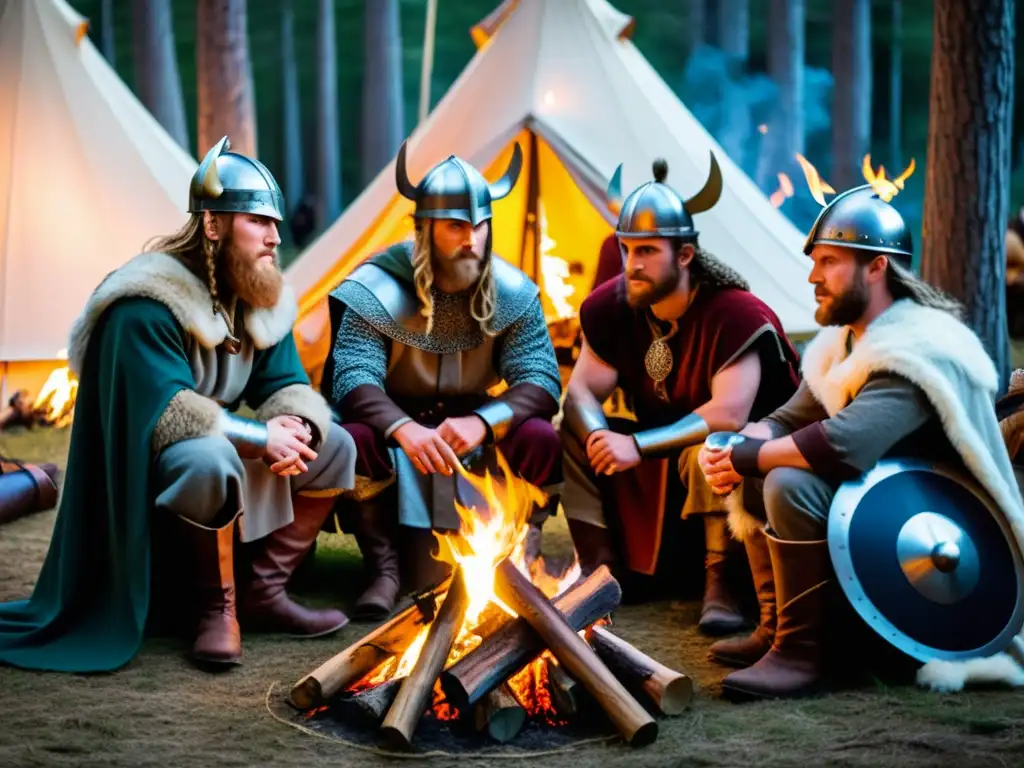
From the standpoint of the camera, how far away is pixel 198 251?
4.17 metres

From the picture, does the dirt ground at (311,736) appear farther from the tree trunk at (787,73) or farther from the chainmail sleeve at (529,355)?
the tree trunk at (787,73)

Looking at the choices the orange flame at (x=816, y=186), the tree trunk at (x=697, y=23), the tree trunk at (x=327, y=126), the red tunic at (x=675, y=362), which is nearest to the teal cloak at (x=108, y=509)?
the red tunic at (x=675, y=362)

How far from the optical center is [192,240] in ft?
13.6

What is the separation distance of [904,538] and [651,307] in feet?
4.37

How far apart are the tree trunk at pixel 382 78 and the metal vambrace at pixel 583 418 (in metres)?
13.0

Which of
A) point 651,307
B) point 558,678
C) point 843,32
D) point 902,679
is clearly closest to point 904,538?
point 902,679

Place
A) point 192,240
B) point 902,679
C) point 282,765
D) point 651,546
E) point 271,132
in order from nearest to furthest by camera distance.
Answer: point 282,765 → point 902,679 → point 192,240 → point 651,546 → point 271,132

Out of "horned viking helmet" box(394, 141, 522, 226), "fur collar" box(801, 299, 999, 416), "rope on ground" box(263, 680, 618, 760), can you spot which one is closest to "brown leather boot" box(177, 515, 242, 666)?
"rope on ground" box(263, 680, 618, 760)

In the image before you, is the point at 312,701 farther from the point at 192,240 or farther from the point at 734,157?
the point at 734,157

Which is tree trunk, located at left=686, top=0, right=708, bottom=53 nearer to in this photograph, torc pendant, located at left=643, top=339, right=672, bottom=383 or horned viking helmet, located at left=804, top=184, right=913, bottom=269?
torc pendant, located at left=643, top=339, right=672, bottom=383

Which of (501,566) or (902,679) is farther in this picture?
(902,679)

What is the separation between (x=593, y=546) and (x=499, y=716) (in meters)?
1.37

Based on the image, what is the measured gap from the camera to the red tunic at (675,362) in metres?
4.50

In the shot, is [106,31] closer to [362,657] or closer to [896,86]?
[896,86]
